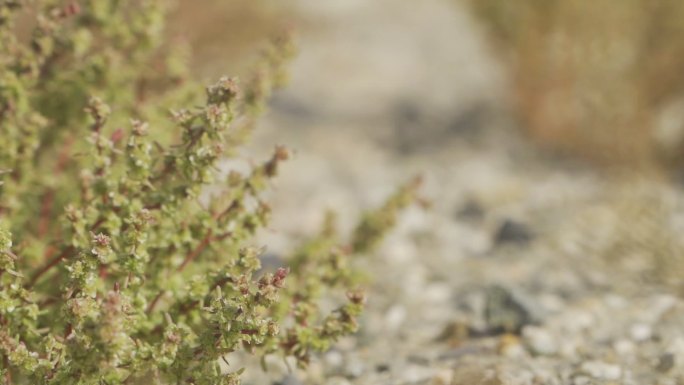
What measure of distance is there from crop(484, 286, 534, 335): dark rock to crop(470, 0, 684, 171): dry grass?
2357 mm

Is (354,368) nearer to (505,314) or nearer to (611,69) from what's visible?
(505,314)

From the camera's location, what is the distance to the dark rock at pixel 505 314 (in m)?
3.11

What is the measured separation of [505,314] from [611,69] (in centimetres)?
263

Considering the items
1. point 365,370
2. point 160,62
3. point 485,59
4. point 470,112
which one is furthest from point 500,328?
point 485,59

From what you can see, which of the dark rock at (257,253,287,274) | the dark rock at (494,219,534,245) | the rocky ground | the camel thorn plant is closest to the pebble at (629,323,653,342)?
the rocky ground

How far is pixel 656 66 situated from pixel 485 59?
2393mm

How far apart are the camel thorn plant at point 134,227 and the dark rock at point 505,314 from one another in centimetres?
51

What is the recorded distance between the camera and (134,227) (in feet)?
6.57

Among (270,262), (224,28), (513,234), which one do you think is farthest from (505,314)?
(224,28)

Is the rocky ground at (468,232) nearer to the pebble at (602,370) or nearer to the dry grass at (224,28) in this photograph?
the pebble at (602,370)

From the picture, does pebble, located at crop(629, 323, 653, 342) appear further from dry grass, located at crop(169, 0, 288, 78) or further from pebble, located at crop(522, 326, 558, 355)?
dry grass, located at crop(169, 0, 288, 78)

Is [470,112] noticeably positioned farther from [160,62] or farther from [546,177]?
Answer: [160,62]

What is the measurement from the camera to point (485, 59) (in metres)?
7.50

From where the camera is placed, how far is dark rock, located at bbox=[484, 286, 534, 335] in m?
3.11
